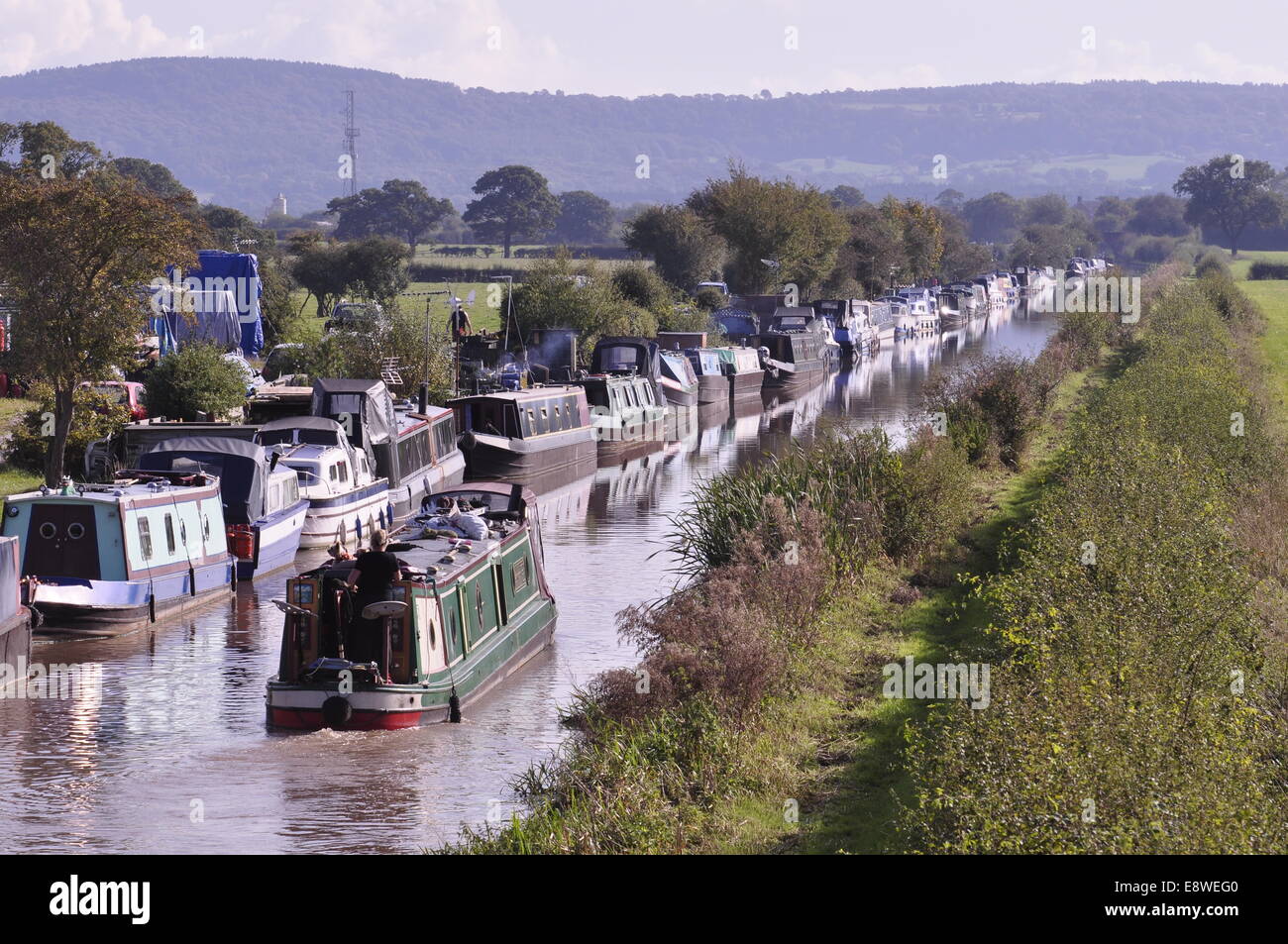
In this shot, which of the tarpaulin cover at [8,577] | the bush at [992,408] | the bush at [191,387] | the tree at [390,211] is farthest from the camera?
the tree at [390,211]

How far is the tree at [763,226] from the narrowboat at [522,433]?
47.7 metres

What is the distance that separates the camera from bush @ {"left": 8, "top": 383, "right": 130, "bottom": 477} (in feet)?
113

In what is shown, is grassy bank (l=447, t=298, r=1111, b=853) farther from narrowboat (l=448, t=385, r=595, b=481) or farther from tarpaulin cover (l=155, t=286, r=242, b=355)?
tarpaulin cover (l=155, t=286, r=242, b=355)

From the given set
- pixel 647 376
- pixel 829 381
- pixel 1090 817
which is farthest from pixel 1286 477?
pixel 829 381

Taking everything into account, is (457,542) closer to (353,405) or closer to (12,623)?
(12,623)

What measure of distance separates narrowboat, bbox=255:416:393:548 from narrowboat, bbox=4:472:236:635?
575cm

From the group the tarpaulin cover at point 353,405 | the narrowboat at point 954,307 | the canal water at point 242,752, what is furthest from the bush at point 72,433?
the narrowboat at point 954,307

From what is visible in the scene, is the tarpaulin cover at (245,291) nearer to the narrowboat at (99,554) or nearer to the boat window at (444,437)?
the boat window at (444,437)

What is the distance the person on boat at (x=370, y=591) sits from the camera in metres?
19.2

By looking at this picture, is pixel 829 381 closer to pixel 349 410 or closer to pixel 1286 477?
pixel 349 410

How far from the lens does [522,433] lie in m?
41.9

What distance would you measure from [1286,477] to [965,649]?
11602 mm

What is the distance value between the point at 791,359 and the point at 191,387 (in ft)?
120

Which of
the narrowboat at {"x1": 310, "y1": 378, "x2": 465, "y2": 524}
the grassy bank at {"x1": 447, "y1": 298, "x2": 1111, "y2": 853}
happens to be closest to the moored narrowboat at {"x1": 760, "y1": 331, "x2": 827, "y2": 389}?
the narrowboat at {"x1": 310, "y1": 378, "x2": 465, "y2": 524}
